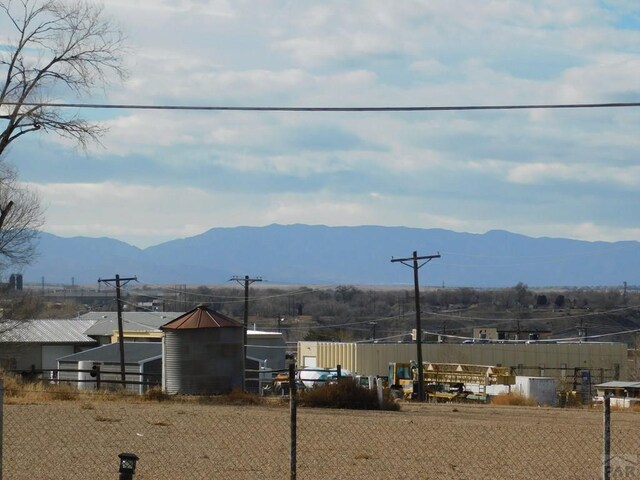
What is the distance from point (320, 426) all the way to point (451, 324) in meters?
123

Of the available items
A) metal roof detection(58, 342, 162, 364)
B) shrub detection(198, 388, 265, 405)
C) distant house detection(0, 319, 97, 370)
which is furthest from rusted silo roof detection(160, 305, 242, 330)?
metal roof detection(58, 342, 162, 364)

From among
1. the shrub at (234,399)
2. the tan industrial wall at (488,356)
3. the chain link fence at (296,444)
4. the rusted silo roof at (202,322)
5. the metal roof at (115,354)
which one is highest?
the rusted silo roof at (202,322)

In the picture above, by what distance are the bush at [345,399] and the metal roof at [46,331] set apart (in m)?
32.5

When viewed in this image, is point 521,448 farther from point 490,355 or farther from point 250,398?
point 490,355

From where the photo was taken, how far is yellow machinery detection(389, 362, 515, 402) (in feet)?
169

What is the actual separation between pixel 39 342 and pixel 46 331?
3.31m

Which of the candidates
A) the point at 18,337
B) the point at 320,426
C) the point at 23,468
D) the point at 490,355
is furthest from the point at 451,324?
the point at 23,468

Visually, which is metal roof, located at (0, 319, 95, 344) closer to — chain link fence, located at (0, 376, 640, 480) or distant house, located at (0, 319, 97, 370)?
distant house, located at (0, 319, 97, 370)

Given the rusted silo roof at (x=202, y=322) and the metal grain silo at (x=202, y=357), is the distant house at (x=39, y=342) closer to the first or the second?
the rusted silo roof at (x=202, y=322)

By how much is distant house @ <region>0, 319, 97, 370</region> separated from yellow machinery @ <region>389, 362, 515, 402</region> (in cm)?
2287

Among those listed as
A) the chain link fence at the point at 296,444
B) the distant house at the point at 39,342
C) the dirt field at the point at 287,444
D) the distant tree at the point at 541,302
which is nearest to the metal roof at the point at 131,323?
the distant house at the point at 39,342

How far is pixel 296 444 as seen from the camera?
597 inches

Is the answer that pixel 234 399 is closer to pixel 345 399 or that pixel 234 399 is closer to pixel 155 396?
pixel 155 396

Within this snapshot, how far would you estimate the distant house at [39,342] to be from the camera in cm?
6116
